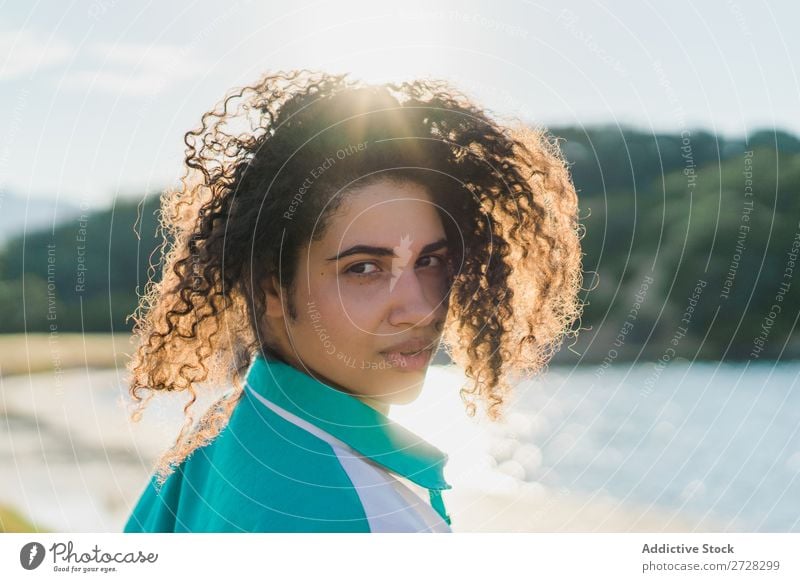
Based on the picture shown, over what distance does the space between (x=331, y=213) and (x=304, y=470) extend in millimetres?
638

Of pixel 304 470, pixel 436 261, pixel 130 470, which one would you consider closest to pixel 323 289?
pixel 436 261

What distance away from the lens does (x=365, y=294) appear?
2.50 m

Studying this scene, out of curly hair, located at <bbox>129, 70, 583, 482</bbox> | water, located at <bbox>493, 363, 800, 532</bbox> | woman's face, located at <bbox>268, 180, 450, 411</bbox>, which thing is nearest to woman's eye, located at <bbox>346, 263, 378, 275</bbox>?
woman's face, located at <bbox>268, 180, 450, 411</bbox>

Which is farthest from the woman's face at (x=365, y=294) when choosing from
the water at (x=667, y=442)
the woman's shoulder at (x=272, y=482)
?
the water at (x=667, y=442)

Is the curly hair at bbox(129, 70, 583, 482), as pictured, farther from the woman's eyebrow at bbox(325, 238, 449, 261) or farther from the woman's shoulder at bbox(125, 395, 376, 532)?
the woman's shoulder at bbox(125, 395, 376, 532)

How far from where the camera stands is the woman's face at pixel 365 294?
2443 mm

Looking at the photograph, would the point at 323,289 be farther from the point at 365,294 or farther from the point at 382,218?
the point at 382,218

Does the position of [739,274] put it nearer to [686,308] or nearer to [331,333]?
[686,308]

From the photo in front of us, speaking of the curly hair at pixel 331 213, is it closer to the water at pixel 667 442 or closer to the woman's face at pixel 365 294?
the woman's face at pixel 365 294

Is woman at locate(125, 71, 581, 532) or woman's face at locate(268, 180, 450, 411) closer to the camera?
woman at locate(125, 71, 581, 532)

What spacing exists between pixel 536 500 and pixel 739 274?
824 centimetres

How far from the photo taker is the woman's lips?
2.52m

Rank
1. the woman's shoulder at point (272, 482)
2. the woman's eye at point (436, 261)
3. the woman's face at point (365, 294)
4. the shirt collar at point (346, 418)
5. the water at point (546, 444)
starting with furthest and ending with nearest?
1. the water at point (546, 444)
2. the woman's eye at point (436, 261)
3. the woman's face at point (365, 294)
4. the shirt collar at point (346, 418)
5. the woman's shoulder at point (272, 482)

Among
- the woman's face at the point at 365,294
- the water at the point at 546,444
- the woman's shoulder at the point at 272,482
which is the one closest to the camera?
the woman's shoulder at the point at 272,482
